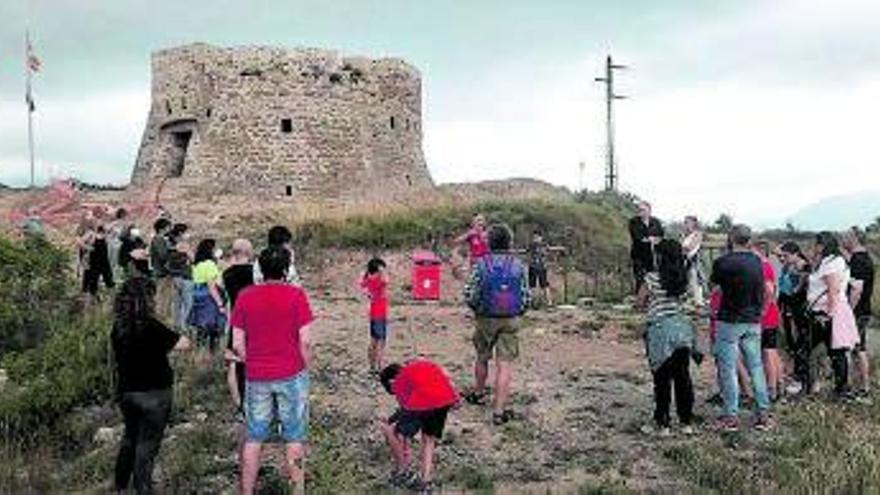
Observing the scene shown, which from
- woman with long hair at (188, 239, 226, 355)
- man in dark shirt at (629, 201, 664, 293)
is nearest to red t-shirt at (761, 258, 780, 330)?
man in dark shirt at (629, 201, 664, 293)

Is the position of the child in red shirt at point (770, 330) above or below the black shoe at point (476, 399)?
above

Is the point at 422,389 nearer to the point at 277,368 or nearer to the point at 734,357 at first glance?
the point at 277,368

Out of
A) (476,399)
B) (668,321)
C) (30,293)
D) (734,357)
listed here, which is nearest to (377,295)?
(476,399)

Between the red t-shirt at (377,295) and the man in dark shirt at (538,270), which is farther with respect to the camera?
the man in dark shirt at (538,270)

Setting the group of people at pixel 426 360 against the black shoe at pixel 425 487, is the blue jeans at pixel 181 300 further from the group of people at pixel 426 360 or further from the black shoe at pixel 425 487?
the black shoe at pixel 425 487

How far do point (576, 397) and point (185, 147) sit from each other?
2374 centimetres

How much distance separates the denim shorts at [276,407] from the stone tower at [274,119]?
76.7 ft

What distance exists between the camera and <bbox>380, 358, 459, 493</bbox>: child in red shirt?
8.80 metres

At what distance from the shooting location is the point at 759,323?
34.0ft

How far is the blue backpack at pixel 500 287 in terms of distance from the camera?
10328 mm

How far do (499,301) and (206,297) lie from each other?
3469mm

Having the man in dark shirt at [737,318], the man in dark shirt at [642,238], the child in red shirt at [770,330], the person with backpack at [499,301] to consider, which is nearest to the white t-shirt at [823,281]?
the child in red shirt at [770,330]

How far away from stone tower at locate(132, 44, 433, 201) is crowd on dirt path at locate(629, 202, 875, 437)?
62.3 feet

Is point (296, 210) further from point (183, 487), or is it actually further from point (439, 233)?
point (183, 487)
